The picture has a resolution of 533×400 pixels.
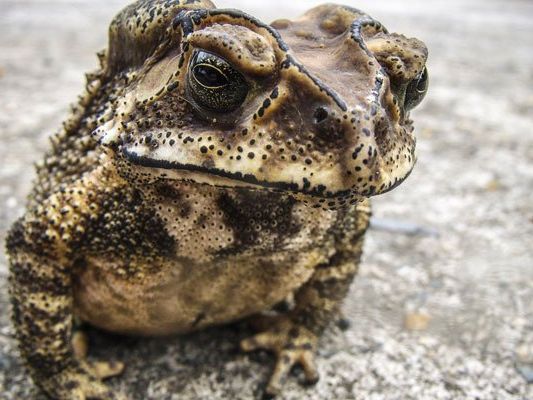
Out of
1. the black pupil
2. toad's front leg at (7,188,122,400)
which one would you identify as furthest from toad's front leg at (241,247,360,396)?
the black pupil

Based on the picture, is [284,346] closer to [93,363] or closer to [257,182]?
[93,363]

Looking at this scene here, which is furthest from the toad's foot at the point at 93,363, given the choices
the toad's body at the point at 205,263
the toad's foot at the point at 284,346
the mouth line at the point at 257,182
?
the mouth line at the point at 257,182

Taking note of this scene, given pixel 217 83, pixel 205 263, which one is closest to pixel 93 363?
pixel 205 263

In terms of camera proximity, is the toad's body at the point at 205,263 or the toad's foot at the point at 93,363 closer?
the toad's body at the point at 205,263

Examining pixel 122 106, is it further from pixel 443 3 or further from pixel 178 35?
pixel 443 3

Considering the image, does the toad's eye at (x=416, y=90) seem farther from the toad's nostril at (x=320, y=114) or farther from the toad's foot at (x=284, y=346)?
the toad's foot at (x=284, y=346)

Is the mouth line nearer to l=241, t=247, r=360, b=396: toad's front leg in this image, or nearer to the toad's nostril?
the toad's nostril

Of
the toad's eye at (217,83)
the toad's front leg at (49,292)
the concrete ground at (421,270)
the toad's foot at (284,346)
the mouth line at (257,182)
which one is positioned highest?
the toad's eye at (217,83)

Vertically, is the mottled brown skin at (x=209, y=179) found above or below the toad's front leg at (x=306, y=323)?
above
